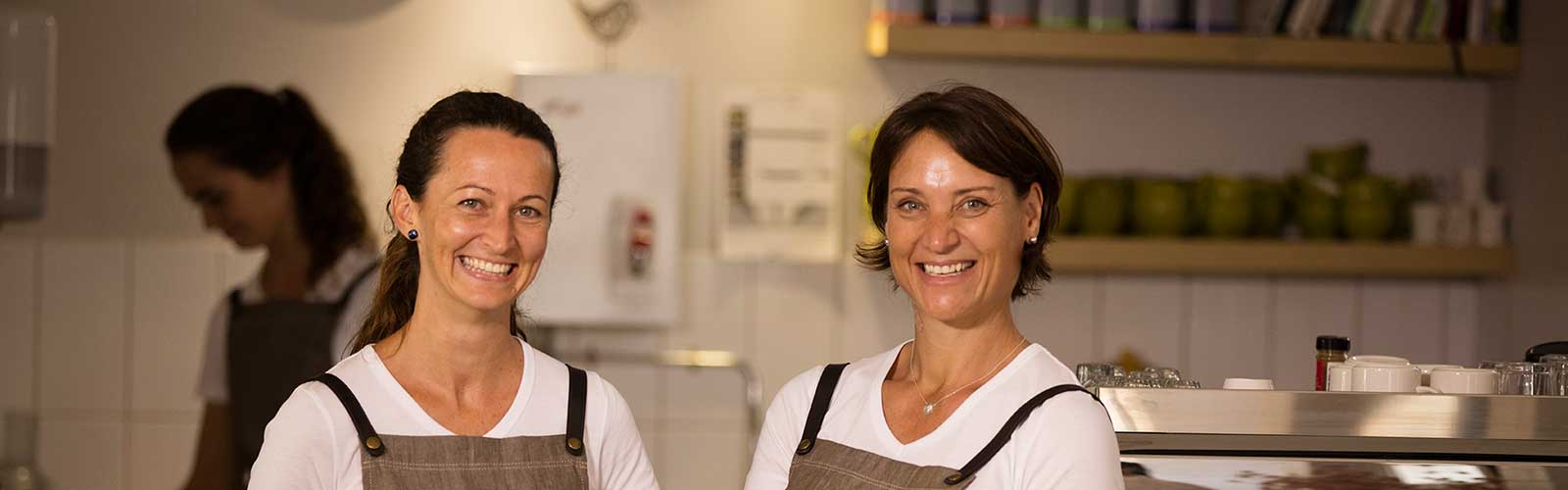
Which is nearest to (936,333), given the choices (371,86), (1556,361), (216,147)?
(1556,361)

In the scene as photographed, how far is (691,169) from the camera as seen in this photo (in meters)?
3.85

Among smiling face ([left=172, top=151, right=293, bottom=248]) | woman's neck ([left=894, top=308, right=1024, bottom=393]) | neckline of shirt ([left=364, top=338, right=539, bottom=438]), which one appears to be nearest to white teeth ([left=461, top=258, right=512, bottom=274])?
neckline of shirt ([left=364, top=338, right=539, bottom=438])

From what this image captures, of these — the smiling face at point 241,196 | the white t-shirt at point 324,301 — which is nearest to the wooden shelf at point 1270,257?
the white t-shirt at point 324,301

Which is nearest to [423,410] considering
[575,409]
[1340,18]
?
[575,409]

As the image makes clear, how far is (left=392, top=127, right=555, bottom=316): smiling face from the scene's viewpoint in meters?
1.65

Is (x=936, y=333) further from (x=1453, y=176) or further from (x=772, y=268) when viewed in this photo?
(x=1453, y=176)

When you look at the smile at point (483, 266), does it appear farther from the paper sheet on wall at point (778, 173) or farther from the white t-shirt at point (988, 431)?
the paper sheet on wall at point (778, 173)

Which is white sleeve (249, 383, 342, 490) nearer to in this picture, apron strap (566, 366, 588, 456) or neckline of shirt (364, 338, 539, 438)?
neckline of shirt (364, 338, 539, 438)

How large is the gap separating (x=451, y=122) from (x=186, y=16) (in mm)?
2337

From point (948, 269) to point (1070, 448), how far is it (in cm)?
24

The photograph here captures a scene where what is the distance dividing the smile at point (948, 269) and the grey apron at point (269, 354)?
164 centimetres

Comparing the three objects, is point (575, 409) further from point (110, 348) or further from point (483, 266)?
point (110, 348)

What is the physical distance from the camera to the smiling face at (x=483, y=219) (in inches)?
64.8

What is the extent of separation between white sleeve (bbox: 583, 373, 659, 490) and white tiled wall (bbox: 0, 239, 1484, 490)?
2.07 m
